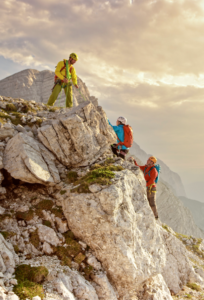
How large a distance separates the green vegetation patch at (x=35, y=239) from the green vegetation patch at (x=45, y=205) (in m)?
1.43

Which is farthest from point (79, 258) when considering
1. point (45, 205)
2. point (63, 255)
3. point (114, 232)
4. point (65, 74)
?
point (65, 74)

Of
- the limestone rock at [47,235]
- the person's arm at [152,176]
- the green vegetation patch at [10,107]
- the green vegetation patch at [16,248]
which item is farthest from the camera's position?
the person's arm at [152,176]

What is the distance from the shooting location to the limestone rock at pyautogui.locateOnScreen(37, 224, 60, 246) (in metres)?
9.00

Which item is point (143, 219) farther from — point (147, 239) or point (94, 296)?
point (94, 296)

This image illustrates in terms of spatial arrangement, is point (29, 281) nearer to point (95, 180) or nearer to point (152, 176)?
point (95, 180)

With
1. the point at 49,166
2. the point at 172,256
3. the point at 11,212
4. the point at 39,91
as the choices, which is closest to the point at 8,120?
the point at 49,166

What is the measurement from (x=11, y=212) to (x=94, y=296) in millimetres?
5685

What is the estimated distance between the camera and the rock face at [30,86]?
2861 inches

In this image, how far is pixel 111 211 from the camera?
30.5ft

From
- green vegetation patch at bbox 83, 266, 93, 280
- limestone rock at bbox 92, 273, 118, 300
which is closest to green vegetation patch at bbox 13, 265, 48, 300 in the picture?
green vegetation patch at bbox 83, 266, 93, 280

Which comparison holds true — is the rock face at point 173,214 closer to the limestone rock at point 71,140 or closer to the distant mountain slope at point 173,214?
the distant mountain slope at point 173,214

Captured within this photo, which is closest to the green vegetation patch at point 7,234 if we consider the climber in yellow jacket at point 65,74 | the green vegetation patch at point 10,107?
the green vegetation patch at point 10,107

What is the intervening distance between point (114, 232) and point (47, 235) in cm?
342

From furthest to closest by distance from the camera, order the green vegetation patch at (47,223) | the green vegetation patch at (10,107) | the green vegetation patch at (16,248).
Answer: the green vegetation patch at (10,107), the green vegetation patch at (47,223), the green vegetation patch at (16,248)
